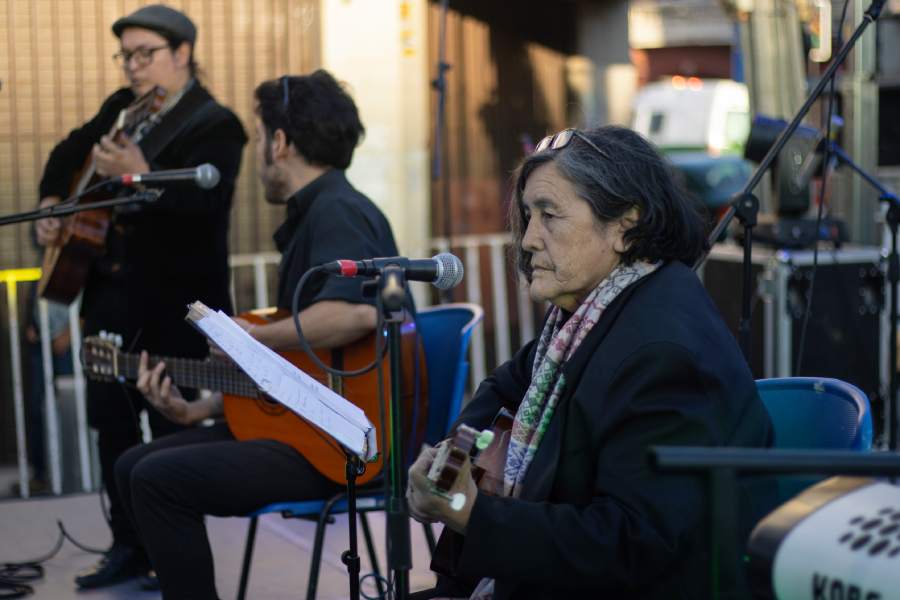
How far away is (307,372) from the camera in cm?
337

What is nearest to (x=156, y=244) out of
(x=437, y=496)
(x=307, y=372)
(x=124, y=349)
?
(x=124, y=349)

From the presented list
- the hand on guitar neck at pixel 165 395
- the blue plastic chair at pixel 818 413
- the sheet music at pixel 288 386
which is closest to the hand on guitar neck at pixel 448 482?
the sheet music at pixel 288 386

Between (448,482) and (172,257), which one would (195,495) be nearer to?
(172,257)

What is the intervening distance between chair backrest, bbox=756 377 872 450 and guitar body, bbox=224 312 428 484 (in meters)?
1.06

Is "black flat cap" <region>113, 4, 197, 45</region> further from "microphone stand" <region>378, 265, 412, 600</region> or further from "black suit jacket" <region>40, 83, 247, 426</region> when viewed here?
"microphone stand" <region>378, 265, 412, 600</region>

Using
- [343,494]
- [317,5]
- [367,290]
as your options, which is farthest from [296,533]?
[317,5]

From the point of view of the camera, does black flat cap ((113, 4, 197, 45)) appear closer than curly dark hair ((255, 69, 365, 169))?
No

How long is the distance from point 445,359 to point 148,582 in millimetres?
1323

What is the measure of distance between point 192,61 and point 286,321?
1.27 meters

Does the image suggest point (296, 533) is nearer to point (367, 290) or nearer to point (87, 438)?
point (87, 438)

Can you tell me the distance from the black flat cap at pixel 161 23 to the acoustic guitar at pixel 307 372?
110 centimetres

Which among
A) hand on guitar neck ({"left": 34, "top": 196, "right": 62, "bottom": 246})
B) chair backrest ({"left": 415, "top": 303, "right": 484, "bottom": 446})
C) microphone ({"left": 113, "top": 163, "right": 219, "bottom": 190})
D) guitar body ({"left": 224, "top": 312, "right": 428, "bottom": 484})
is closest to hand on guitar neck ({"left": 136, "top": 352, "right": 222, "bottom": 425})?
guitar body ({"left": 224, "top": 312, "right": 428, "bottom": 484})

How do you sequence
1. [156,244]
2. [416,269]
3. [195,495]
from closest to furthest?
[416,269] → [195,495] → [156,244]

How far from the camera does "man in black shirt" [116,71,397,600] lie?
10.2 ft
